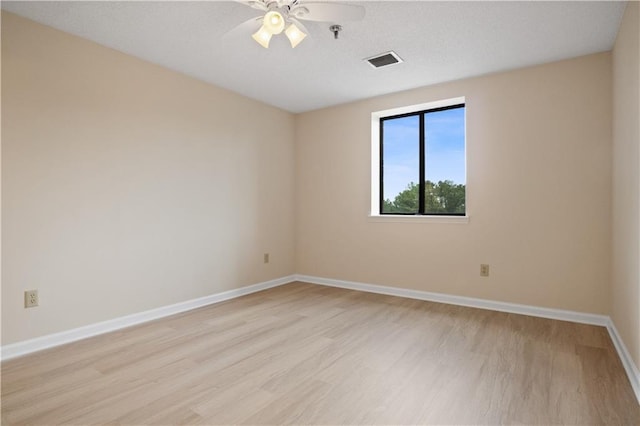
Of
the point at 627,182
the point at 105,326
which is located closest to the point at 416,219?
the point at 627,182

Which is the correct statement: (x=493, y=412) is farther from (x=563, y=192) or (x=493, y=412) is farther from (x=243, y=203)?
(x=243, y=203)

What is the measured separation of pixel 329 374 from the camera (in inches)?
82.5

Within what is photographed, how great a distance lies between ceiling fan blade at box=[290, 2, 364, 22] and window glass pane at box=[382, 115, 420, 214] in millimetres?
2409

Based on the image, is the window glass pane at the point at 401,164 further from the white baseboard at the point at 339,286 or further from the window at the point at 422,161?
the white baseboard at the point at 339,286

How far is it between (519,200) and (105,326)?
3885 millimetres

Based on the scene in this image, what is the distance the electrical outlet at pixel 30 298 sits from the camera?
2.43 m

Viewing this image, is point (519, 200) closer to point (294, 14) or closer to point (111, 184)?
point (294, 14)

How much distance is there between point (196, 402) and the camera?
5.87 ft

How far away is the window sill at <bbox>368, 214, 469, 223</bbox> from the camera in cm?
364

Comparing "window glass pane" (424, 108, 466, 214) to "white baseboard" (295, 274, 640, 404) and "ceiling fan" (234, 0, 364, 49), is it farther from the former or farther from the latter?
"ceiling fan" (234, 0, 364, 49)

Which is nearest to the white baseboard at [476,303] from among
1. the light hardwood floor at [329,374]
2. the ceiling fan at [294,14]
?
the light hardwood floor at [329,374]

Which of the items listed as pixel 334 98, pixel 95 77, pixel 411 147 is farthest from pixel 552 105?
pixel 95 77

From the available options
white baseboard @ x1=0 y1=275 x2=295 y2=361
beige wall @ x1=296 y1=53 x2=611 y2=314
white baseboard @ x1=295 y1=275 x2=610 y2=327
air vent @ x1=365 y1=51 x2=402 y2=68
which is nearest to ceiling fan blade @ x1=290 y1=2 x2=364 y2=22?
air vent @ x1=365 y1=51 x2=402 y2=68

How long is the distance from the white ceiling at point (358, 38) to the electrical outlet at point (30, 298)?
196 cm
